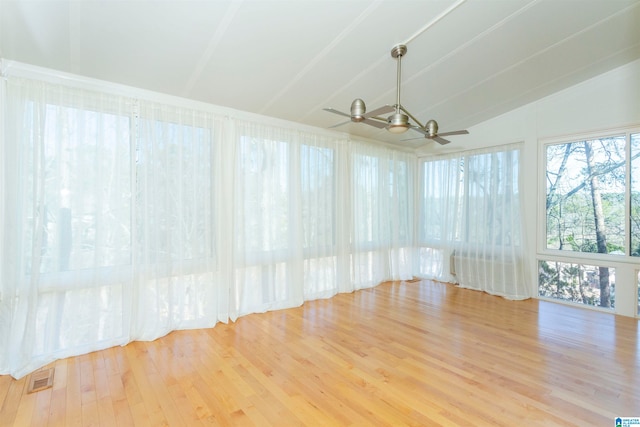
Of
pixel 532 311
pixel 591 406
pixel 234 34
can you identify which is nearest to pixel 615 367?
pixel 591 406

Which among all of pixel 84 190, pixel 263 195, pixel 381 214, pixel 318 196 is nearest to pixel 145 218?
pixel 84 190

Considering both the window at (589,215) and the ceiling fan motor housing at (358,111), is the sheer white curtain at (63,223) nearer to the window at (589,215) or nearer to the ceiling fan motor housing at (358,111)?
the ceiling fan motor housing at (358,111)

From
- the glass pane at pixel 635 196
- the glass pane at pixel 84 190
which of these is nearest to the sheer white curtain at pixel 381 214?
the glass pane at pixel 635 196

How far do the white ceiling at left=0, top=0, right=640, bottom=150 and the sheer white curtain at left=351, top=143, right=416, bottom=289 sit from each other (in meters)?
1.51

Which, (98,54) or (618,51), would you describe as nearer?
(98,54)

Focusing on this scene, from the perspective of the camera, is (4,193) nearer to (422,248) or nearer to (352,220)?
(352,220)

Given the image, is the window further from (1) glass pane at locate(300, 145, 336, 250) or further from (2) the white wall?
(1) glass pane at locate(300, 145, 336, 250)

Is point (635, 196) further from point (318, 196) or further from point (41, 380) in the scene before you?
point (41, 380)

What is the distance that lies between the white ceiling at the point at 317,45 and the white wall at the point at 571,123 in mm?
299

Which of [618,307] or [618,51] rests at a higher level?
[618,51]

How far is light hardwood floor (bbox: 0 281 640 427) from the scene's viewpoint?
1.99 metres

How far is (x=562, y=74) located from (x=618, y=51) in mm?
516

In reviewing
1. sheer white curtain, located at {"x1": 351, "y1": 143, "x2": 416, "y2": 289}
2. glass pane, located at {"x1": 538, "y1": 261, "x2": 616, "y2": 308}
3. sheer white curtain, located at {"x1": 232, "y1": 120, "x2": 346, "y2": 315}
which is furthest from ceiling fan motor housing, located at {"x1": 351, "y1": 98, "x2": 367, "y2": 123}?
glass pane, located at {"x1": 538, "y1": 261, "x2": 616, "y2": 308}

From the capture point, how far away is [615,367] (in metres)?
2.59
